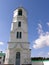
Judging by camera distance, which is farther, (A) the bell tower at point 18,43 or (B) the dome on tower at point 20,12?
(B) the dome on tower at point 20,12

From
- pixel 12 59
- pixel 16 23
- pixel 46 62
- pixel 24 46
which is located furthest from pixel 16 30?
pixel 46 62

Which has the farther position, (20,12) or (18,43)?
(20,12)

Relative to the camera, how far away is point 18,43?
106 ft

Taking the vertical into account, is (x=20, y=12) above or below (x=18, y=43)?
above

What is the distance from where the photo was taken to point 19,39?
3300 centimetres

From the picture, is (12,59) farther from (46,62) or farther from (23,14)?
(23,14)

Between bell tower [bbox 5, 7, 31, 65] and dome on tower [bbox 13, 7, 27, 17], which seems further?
dome on tower [bbox 13, 7, 27, 17]

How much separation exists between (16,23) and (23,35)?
3429mm

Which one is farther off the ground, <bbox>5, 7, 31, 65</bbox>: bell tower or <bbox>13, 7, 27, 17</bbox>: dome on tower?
<bbox>13, 7, 27, 17</bbox>: dome on tower

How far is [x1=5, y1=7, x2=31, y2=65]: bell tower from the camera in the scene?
3114cm

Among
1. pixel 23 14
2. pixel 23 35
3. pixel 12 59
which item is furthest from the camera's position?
pixel 23 14

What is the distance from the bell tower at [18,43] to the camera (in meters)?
31.1

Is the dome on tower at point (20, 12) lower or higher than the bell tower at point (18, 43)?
higher

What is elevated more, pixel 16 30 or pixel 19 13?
pixel 19 13
